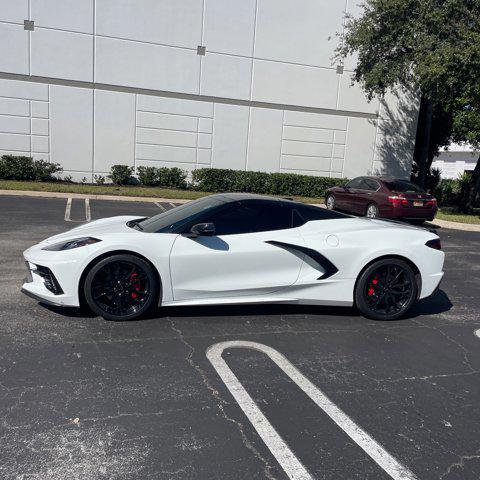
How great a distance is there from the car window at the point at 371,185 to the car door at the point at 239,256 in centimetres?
970

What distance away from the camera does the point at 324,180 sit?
21438 mm

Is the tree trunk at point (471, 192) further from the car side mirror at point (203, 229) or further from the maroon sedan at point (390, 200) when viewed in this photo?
the car side mirror at point (203, 229)

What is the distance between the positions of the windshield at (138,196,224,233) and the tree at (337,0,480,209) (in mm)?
12633

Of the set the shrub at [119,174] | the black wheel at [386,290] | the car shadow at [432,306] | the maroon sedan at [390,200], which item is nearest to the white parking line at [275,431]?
the black wheel at [386,290]

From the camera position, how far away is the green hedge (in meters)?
20.4

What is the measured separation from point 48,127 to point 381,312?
17357 mm

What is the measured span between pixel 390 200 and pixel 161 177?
32.8 feet

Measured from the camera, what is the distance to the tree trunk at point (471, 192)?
19584 millimetres

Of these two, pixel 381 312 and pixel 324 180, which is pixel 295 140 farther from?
pixel 381 312

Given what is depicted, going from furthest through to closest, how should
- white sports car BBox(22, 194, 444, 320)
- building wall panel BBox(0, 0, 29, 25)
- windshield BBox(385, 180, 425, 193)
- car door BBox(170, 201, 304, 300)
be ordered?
building wall panel BBox(0, 0, 29, 25), windshield BBox(385, 180, 425, 193), car door BBox(170, 201, 304, 300), white sports car BBox(22, 194, 444, 320)

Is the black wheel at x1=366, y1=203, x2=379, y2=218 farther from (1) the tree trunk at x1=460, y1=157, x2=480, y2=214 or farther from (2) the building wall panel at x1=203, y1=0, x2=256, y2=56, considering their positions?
(2) the building wall panel at x1=203, y1=0, x2=256, y2=56

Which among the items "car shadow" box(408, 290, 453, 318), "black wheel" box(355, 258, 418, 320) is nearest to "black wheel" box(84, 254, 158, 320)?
"black wheel" box(355, 258, 418, 320)

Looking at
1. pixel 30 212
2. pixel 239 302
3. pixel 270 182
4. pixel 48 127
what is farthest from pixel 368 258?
pixel 48 127

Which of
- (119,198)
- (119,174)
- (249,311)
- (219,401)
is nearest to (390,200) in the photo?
(119,198)
